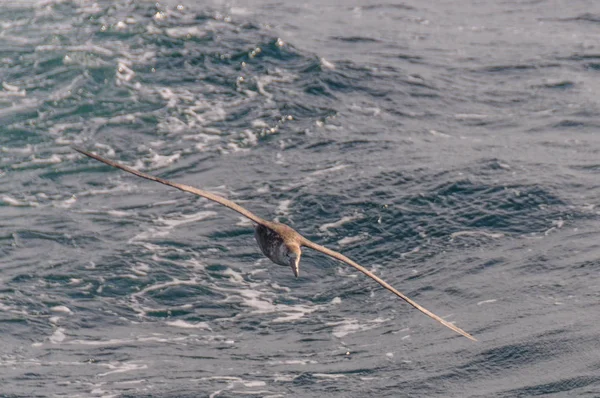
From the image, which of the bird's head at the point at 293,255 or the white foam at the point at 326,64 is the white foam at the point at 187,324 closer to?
the bird's head at the point at 293,255

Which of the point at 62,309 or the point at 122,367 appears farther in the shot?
the point at 62,309

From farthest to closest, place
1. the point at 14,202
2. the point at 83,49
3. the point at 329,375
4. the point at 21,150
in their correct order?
the point at 83,49 < the point at 21,150 < the point at 14,202 < the point at 329,375

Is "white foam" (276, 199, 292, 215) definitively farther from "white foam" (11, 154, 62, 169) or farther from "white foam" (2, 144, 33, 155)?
"white foam" (2, 144, 33, 155)

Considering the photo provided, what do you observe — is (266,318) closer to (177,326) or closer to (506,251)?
(177,326)

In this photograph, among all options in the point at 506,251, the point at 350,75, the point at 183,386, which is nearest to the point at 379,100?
the point at 350,75

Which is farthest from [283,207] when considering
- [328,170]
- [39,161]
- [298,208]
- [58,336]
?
[39,161]

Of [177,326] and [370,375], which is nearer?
[370,375]

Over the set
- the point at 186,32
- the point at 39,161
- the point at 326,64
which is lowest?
the point at 39,161

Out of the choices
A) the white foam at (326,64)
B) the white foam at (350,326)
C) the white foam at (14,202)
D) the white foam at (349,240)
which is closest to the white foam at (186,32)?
the white foam at (326,64)

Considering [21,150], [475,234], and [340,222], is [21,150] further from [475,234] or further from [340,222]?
[475,234]
